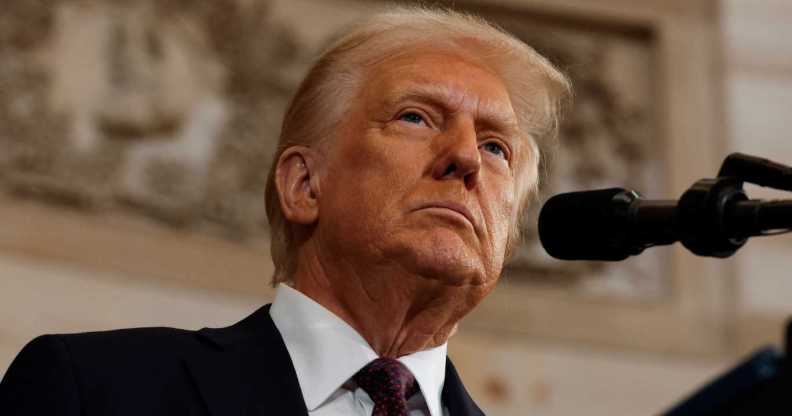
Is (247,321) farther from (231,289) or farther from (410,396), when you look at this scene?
(231,289)

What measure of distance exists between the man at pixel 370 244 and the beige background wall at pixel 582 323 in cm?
264

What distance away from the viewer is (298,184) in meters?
2.73

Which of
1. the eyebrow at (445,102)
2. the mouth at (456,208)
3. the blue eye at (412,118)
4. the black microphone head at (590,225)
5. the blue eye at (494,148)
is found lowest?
the mouth at (456,208)

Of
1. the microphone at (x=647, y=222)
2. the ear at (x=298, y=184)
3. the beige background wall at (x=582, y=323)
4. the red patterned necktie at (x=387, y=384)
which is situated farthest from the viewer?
the beige background wall at (x=582, y=323)

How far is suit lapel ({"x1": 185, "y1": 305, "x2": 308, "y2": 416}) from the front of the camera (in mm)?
2287

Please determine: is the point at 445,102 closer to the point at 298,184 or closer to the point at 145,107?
the point at 298,184

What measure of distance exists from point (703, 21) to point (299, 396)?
4.65 meters

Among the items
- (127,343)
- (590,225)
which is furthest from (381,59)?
(590,225)

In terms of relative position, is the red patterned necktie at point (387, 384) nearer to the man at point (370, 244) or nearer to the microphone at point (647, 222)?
the man at point (370, 244)

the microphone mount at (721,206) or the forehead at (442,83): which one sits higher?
the forehead at (442,83)

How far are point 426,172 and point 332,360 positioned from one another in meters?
0.32

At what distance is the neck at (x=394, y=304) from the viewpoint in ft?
8.27

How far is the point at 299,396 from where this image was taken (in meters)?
2.34

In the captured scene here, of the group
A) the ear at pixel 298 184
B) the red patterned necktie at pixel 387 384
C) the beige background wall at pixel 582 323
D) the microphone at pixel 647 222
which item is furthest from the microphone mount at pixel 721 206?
the beige background wall at pixel 582 323
